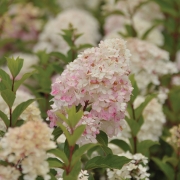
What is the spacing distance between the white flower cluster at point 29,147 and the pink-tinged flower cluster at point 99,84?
29cm

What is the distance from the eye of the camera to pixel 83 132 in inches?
Answer: 63.2

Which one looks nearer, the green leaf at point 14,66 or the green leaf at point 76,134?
the green leaf at point 76,134

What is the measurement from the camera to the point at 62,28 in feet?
11.1

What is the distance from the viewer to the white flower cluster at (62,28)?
3381mm

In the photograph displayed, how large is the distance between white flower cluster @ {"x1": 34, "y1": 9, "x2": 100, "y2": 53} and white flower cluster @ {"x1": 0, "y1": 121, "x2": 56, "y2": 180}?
196cm

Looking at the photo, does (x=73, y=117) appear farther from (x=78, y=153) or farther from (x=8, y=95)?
(x=8, y=95)

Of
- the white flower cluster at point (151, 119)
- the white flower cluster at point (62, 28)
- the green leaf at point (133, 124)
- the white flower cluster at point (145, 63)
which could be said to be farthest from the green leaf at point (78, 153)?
the white flower cluster at point (62, 28)

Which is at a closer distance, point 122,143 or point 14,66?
point 14,66

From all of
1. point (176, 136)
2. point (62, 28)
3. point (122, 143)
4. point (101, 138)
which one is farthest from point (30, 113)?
point (62, 28)

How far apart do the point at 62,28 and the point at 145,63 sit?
0.91 metres

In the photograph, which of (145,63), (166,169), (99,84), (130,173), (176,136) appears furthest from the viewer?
(145,63)

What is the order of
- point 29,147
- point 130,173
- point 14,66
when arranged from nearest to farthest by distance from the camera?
point 29,147 → point 14,66 → point 130,173

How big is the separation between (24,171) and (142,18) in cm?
258

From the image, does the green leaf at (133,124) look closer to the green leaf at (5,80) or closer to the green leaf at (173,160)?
the green leaf at (173,160)
